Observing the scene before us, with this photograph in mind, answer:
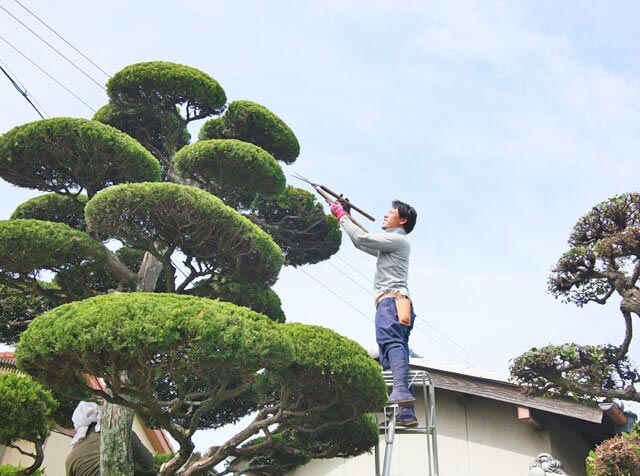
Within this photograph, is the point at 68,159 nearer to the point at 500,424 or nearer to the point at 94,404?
the point at 94,404

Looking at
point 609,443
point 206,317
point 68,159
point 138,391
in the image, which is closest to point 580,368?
point 609,443

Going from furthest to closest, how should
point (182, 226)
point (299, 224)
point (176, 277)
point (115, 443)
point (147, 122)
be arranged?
point (299, 224) < point (147, 122) < point (176, 277) < point (182, 226) < point (115, 443)

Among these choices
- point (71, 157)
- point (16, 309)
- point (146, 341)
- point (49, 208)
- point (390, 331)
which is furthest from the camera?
point (49, 208)

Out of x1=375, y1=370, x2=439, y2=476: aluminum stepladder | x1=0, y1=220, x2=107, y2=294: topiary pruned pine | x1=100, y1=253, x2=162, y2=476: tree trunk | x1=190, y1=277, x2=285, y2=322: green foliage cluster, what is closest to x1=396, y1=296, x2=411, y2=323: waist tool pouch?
x1=375, y1=370, x2=439, y2=476: aluminum stepladder

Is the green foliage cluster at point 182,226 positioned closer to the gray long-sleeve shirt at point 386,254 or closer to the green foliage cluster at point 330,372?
the green foliage cluster at point 330,372

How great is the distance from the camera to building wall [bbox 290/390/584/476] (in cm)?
951

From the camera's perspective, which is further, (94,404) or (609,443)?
(94,404)

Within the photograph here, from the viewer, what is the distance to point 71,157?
8.79 m

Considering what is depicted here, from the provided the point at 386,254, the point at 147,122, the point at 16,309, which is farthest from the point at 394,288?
the point at 147,122

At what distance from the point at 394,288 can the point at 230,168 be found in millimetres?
4452

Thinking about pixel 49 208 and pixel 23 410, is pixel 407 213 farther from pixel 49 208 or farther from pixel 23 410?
pixel 49 208

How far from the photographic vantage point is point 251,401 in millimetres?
9539

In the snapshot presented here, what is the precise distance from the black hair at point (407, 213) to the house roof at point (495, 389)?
318 centimetres

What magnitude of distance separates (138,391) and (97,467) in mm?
1746
